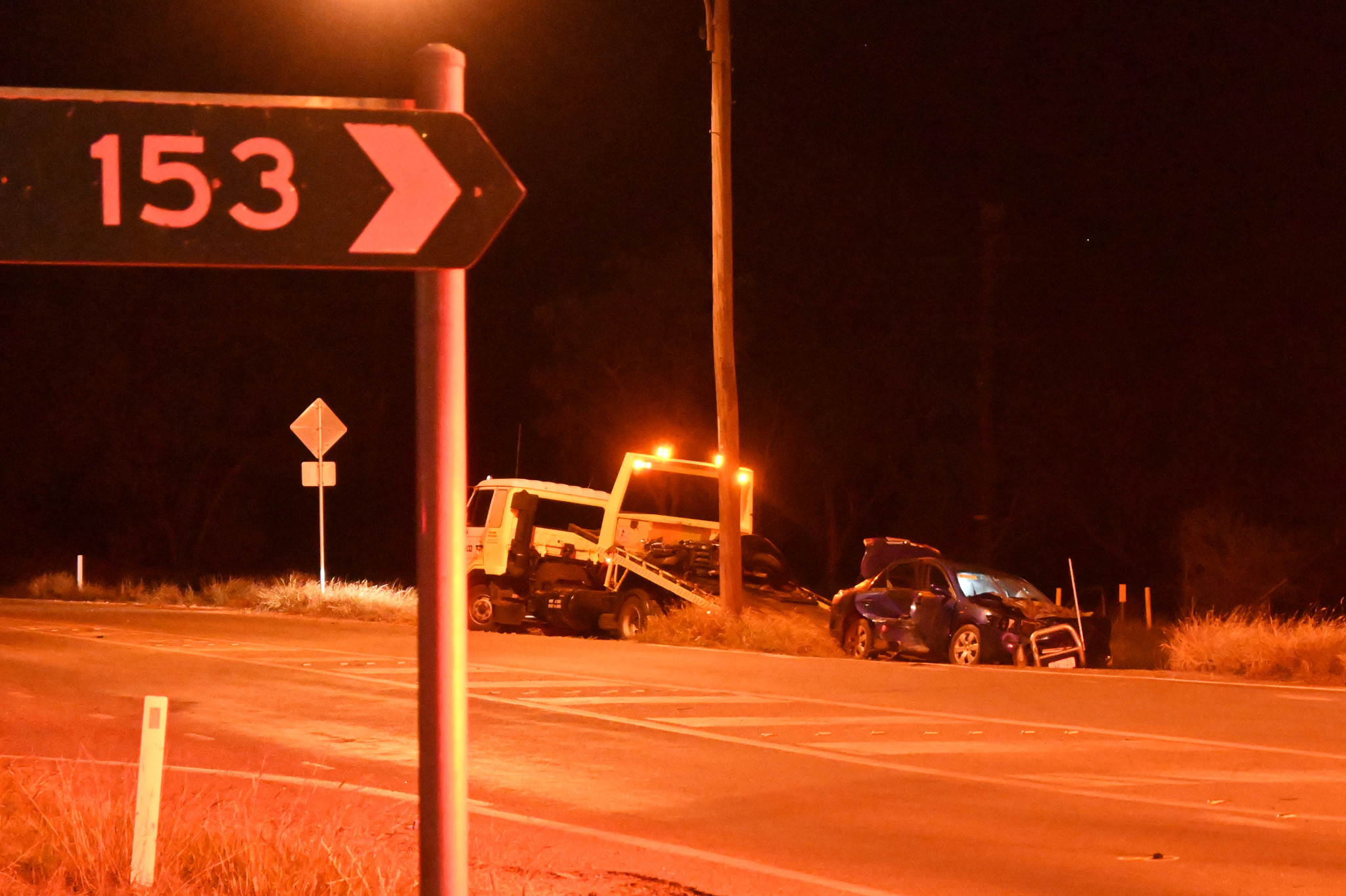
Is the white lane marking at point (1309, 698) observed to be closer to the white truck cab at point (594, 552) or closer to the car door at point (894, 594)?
the car door at point (894, 594)

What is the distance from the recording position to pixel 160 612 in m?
26.3

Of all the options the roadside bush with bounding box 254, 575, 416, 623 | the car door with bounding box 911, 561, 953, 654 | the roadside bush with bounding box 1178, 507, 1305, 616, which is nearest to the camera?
the car door with bounding box 911, 561, 953, 654

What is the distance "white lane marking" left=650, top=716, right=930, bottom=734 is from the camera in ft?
42.8

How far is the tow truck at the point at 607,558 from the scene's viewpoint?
2402 centimetres

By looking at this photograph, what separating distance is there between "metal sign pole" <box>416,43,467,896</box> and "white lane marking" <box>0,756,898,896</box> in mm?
3933

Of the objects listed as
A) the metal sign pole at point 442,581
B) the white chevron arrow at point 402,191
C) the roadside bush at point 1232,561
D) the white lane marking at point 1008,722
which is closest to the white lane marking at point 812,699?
the white lane marking at point 1008,722

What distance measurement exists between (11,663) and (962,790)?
11.5m

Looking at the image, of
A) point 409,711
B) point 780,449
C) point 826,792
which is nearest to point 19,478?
point 780,449

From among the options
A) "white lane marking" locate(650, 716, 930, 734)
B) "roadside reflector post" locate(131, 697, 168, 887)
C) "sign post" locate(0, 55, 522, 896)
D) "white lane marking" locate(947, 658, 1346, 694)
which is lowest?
"white lane marking" locate(947, 658, 1346, 694)

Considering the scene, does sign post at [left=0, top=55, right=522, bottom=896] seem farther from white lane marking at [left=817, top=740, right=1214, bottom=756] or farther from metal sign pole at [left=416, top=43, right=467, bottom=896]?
white lane marking at [left=817, top=740, right=1214, bottom=756]

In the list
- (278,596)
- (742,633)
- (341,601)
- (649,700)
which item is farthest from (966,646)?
(278,596)

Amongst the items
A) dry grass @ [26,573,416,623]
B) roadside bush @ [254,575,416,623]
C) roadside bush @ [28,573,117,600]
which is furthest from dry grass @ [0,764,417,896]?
roadside bush @ [28,573,117,600]

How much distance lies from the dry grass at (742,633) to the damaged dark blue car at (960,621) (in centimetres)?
53

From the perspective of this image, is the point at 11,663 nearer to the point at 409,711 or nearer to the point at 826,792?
the point at 409,711
